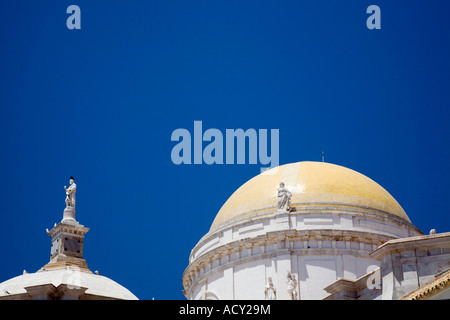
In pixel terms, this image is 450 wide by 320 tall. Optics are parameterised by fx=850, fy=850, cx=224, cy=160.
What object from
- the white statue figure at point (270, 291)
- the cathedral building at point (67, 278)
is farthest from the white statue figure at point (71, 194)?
the white statue figure at point (270, 291)

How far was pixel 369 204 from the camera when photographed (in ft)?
191

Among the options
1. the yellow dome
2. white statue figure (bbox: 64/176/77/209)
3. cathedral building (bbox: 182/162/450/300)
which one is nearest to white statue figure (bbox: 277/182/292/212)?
cathedral building (bbox: 182/162/450/300)

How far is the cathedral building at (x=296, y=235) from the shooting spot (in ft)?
180

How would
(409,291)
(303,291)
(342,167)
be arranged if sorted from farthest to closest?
(342,167) < (303,291) < (409,291)

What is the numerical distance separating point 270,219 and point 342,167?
8.50 m

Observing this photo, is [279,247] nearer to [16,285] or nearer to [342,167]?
[342,167]

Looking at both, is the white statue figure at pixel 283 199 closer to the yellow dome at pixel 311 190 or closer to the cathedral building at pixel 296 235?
the cathedral building at pixel 296 235

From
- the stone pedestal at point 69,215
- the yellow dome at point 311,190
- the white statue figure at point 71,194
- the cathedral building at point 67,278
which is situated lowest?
the cathedral building at point 67,278

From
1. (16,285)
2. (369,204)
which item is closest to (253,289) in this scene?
(369,204)

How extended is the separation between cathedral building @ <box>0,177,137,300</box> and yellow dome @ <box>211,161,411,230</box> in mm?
11786

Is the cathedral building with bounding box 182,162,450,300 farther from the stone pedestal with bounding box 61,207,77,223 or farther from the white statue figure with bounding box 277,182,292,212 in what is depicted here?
the stone pedestal with bounding box 61,207,77,223

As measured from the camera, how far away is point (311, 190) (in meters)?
58.2

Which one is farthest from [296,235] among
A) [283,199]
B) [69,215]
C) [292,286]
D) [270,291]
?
[69,215]

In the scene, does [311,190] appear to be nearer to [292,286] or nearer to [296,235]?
[296,235]
